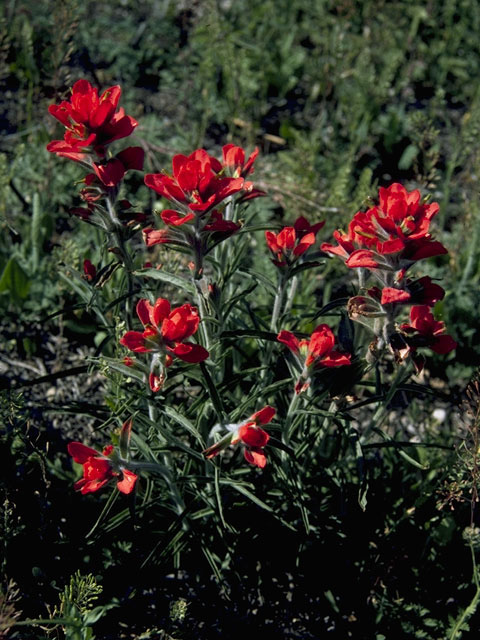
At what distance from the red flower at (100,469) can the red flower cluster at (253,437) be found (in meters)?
0.20

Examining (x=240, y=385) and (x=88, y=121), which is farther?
(x=240, y=385)

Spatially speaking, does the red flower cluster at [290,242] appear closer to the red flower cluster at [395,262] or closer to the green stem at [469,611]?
the red flower cluster at [395,262]

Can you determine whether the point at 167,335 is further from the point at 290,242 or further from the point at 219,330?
the point at 290,242

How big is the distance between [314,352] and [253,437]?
0.27m

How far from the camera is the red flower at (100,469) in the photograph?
4.85 ft

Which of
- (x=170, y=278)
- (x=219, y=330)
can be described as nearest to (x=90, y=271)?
(x=170, y=278)

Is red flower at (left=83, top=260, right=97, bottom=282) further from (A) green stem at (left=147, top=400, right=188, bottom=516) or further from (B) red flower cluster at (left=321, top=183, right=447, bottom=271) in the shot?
(B) red flower cluster at (left=321, top=183, right=447, bottom=271)

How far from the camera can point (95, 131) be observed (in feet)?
5.06

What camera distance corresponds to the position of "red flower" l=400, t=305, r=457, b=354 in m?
1.54

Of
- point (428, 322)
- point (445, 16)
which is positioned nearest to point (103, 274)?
point (428, 322)

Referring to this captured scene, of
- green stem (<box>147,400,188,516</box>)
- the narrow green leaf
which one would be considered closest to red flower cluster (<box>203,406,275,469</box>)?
green stem (<box>147,400,188,516</box>)

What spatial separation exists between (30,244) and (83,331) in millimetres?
544

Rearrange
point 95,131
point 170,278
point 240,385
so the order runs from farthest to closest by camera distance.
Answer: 1. point 240,385
2. point 170,278
3. point 95,131

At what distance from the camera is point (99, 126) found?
1.53 m
